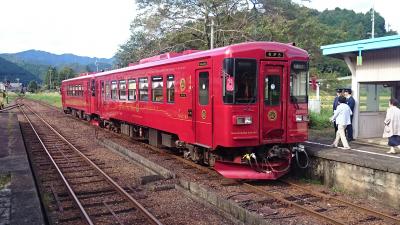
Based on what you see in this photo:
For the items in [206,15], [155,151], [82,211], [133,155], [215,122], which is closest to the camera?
[82,211]

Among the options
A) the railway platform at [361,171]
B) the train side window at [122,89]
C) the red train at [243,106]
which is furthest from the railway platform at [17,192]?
the railway platform at [361,171]

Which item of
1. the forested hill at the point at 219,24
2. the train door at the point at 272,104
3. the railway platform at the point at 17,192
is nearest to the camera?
the railway platform at the point at 17,192

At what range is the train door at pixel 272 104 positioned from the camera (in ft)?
30.7

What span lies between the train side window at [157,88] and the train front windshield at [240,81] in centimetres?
386

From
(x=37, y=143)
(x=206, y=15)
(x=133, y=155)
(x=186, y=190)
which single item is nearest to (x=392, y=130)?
(x=186, y=190)

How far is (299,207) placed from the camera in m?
7.68

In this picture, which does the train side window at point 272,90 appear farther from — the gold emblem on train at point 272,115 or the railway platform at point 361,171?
the railway platform at point 361,171

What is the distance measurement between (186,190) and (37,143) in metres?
10.1

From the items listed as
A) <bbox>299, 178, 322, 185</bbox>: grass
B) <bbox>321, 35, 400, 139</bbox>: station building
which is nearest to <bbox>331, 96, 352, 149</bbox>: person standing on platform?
<bbox>299, 178, 322, 185</bbox>: grass

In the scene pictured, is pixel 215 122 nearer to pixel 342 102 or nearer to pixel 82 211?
pixel 82 211

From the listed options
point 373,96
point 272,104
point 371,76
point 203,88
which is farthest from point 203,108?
point 373,96

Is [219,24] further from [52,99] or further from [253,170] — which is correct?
[52,99]

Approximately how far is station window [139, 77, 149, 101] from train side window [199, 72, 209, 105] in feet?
13.1

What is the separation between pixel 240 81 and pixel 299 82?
1.62 m
